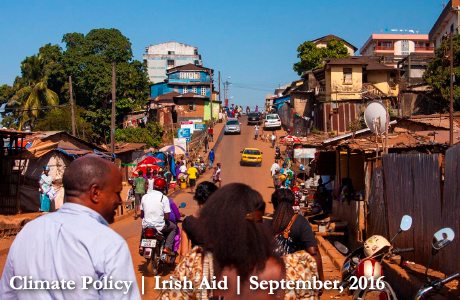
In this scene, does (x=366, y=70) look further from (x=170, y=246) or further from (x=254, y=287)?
(x=254, y=287)

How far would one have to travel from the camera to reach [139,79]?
5716 cm

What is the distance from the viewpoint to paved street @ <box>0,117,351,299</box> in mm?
9255

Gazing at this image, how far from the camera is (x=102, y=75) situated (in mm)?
53875

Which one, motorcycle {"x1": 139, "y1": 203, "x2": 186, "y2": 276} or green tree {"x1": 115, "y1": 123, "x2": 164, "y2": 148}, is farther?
green tree {"x1": 115, "y1": 123, "x2": 164, "y2": 148}

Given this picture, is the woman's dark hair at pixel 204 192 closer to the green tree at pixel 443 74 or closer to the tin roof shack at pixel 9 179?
the tin roof shack at pixel 9 179

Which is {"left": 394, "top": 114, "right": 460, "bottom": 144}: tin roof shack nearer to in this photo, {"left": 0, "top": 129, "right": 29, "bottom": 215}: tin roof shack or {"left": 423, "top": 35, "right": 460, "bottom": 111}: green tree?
{"left": 423, "top": 35, "right": 460, "bottom": 111}: green tree

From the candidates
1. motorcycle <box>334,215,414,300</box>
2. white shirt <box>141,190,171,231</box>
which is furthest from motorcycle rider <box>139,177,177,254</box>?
motorcycle <box>334,215,414,300</box>

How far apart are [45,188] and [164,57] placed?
236ft

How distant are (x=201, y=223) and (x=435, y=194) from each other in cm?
574

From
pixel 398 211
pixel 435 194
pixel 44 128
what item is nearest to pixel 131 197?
pixel 398 211

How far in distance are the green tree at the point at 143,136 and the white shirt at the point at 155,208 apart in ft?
123

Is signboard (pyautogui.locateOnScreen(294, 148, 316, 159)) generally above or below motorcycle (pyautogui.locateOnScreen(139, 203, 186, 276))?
above

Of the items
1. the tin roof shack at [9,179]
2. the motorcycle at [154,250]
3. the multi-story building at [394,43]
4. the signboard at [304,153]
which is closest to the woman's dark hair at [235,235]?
the motorcycle at [154,250]

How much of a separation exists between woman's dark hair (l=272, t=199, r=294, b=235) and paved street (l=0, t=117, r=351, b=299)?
10.8ft
